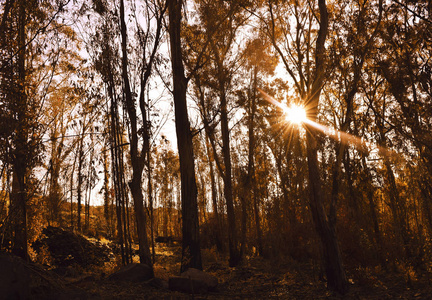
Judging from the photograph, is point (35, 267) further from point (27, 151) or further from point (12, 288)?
point (27, 151)

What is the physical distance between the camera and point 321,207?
26.0ft

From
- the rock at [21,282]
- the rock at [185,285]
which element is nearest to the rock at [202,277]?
the rock at [185,285]

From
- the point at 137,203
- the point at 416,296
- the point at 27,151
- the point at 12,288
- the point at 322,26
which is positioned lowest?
the point at 416,296

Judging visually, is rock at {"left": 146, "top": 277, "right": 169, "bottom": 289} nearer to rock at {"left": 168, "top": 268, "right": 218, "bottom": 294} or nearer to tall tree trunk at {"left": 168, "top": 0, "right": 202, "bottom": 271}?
rock at {"left": 168, "top": 268, "right": 218, "bottom": 294}

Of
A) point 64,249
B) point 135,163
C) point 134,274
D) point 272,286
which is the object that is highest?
point 135,163

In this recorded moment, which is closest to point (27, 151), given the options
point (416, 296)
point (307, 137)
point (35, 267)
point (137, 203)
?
point (35, 267)

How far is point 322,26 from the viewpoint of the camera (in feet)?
27.2

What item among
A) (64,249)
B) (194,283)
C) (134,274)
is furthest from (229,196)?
(64,249)

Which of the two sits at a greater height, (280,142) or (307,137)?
(280,142)

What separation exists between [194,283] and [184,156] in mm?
3527

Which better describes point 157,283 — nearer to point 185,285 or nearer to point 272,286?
point 185,285

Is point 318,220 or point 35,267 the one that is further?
point 318,220

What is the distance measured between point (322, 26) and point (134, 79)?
6045 mm

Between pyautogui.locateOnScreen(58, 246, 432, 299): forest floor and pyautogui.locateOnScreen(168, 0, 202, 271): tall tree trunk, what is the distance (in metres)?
1.10
